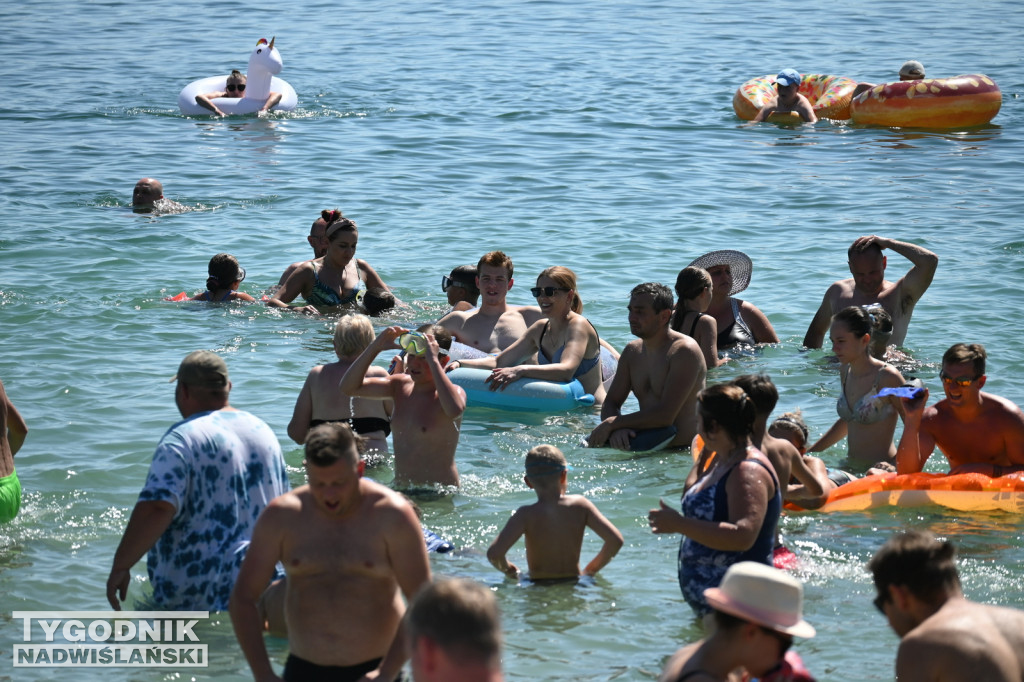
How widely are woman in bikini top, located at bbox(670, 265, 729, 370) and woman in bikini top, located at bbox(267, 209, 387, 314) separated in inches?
158

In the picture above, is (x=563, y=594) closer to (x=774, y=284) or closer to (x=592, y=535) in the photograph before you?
(x=592, y=535)

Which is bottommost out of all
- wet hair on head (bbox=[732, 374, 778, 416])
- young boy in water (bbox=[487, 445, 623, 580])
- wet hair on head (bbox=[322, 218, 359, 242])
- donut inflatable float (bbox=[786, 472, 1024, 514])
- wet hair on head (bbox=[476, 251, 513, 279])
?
donut inflatable float (bbox=[786, 472, 1024, 514])

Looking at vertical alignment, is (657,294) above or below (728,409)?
below

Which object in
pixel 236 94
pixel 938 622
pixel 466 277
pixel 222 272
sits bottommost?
pixel 222 272

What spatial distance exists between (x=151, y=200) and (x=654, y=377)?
1012 centimetres

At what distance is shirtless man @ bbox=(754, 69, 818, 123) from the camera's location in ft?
70.9

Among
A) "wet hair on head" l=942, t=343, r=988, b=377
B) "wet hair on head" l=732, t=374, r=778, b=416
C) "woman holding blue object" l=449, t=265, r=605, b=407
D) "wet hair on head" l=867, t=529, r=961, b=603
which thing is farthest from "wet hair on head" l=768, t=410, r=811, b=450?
"wet hair on head" l=867, t=529, r=961, b=603

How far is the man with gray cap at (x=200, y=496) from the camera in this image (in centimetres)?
504

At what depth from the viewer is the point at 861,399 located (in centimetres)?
755

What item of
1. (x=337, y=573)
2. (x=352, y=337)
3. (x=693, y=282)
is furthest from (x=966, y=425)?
(x=337, y=573)

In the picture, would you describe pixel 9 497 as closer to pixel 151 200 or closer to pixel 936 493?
pixel 936 493

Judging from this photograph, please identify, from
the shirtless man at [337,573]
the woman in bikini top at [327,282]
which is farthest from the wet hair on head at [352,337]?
the woman in bikini top at [327,282]

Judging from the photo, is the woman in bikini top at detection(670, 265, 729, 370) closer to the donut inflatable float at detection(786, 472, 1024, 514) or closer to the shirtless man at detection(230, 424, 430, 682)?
the donut inflatable float at detection(786, 472, 1024, 514)

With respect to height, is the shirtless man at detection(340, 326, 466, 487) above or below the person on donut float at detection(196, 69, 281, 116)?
below
